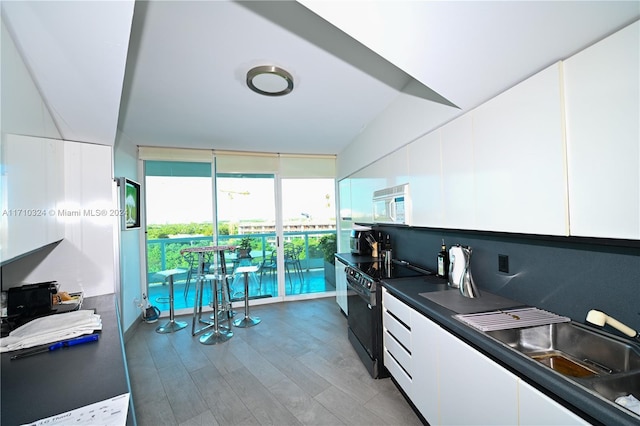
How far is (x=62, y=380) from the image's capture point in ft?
3.23

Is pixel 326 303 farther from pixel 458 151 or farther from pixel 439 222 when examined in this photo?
pixel 458 151

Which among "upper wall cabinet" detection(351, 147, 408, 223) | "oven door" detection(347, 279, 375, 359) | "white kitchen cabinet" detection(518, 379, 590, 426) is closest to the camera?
"white kitchen cabinet" detection(518, 379, 590, 426)

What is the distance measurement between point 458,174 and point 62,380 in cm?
225

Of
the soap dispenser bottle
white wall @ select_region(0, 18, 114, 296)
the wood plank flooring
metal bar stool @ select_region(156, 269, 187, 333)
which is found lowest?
the wood plank flooring

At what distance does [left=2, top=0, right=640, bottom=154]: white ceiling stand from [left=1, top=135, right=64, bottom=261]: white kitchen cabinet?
1.07ft

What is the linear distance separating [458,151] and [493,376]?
1.28m

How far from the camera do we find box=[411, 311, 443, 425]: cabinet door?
1.52m

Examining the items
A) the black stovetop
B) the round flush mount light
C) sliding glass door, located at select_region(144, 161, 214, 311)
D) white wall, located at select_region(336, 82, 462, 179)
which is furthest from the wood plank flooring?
the round flush mount light

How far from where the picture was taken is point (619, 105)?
93 centimetres

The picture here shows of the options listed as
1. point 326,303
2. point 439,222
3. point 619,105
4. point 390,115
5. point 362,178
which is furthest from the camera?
point 326,303

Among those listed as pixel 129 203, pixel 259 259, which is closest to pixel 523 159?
pixel 129 203

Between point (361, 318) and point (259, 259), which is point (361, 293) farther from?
point (259, 259)

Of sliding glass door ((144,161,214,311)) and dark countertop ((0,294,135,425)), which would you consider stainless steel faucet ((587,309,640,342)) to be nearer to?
dark countertop ((0,294,135,425))

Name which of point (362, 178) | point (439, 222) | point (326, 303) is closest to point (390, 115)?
point (362, 178)
